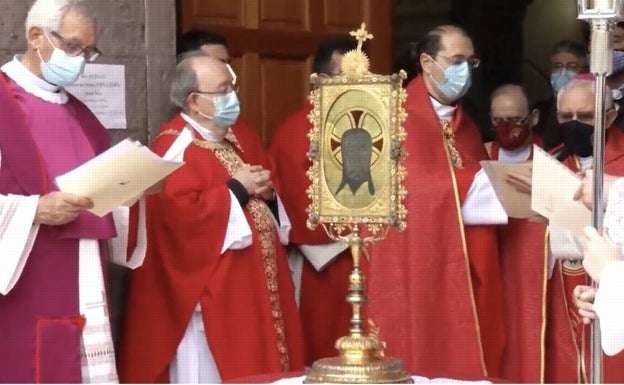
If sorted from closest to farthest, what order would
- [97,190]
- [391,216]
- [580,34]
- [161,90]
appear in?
1. [391,216]
2. [97,190]
3. [161,90]
4. [580,34]

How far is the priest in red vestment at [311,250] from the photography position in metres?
6.35

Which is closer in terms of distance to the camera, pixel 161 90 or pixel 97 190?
pixel 97 190

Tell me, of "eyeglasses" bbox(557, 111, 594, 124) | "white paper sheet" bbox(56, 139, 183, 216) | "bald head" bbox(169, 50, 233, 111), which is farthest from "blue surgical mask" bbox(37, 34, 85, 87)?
"eyeglasses" bbox(557, 111, 594, 124)

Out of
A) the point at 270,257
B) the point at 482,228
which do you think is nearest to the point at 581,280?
the point at 482,228

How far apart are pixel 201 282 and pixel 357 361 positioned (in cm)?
205

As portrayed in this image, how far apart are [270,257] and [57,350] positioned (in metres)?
1.03

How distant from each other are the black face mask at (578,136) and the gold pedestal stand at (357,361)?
218cm

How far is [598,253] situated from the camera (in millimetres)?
3461

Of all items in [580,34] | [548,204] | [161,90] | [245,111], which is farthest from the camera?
[580,34]

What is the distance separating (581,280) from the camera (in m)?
5.87

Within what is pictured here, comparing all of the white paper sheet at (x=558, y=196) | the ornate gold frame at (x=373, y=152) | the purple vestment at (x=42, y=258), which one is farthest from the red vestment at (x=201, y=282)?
the ornate gold frame at (x=373, y=152)

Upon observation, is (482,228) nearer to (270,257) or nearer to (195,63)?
(270,257)

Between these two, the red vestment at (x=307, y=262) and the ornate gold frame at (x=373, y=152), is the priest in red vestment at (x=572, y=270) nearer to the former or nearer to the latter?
the red vestment at (x=307, y=262)

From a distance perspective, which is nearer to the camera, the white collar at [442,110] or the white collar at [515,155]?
the white collar at [442,110]
